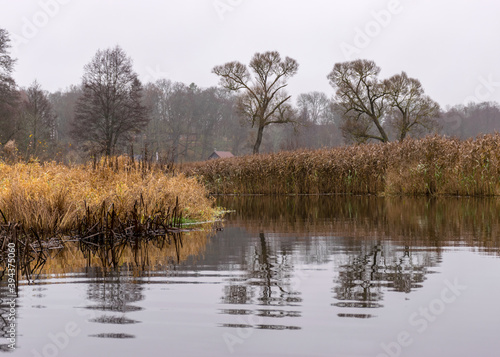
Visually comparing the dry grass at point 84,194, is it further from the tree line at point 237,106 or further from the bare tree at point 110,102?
the bare tree at point 110,102

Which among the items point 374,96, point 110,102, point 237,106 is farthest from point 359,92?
point 110,102

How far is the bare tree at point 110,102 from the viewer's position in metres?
54.8

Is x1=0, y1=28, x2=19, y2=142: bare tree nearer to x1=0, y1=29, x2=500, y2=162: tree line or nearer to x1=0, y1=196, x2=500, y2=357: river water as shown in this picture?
x1=0, y1=29, x2=500, y2=162: tree line

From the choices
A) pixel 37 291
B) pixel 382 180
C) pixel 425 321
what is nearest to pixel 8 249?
pixel 37 291

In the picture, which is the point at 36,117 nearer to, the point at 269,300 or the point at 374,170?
the point at 374,170

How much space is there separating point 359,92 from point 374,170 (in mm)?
29875

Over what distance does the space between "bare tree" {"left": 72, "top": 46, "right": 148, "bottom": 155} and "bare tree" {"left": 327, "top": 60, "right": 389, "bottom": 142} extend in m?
19.5

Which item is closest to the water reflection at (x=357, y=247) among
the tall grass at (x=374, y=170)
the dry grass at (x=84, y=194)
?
the dry grass at (x=84, y=194)

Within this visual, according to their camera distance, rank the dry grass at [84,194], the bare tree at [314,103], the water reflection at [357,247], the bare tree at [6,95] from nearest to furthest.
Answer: the water reflection at [357,247] < the dry grass at [84,194] < the bare tree at [6,95] < the bare tree at [314,103]

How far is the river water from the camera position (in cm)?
383

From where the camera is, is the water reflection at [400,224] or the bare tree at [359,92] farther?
the bare tree at [359,92]

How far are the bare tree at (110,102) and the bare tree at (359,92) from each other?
19.5 meters

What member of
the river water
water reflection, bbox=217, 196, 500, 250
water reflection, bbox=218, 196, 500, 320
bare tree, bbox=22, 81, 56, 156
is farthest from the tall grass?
bare tree, bbox=22, 81, 56, 156

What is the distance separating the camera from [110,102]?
2197 inches
